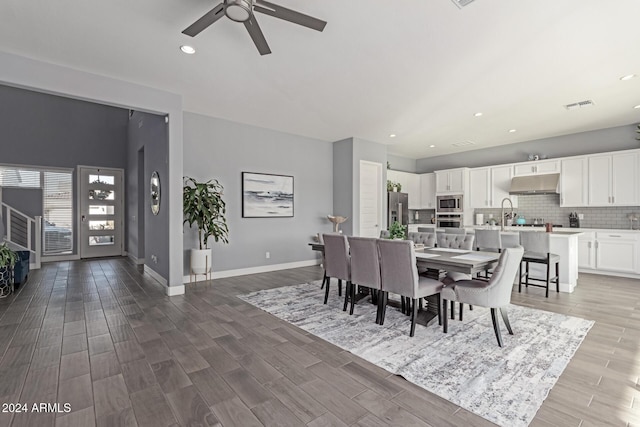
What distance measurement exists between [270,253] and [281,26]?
4276 mm

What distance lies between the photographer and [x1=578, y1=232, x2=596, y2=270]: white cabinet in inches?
233

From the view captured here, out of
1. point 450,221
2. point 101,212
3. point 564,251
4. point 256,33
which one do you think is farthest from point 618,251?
point 101,212

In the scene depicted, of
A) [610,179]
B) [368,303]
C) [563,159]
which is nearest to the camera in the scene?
[368,303]

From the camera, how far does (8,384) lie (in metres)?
2.10

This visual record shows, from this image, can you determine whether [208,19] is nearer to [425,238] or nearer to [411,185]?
[425,238]

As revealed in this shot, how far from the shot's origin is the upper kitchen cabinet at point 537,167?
6633mm

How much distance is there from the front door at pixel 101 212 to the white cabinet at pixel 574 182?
35.7ft

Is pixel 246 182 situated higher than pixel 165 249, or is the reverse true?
pixel 246 182

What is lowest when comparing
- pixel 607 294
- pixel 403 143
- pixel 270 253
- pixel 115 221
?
pixel 607 294

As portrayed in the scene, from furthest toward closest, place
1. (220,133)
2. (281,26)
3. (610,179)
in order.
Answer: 1. (610,179)
2. (220,133)
3. (281,26)

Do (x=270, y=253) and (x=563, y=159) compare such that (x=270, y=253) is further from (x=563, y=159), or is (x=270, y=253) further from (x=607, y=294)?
(x=563, y=159)

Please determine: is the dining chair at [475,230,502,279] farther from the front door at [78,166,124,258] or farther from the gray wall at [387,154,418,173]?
the front door at [78,166,124,258]

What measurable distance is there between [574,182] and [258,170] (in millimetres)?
6538

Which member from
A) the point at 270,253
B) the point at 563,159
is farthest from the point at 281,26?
the point at 563,159
